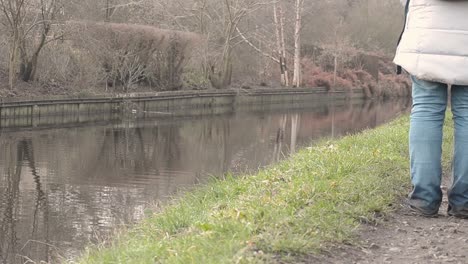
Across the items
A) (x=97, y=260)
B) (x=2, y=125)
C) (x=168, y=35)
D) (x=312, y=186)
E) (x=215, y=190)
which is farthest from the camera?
(x=168, y=35)

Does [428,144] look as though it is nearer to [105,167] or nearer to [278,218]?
[278,218]

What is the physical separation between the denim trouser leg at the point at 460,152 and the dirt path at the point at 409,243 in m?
0.12

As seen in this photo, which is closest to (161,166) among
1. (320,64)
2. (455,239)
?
(455,239)

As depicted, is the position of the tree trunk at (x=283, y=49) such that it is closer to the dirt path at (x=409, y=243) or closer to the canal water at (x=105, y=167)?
the canal water at (x=105, y=167)

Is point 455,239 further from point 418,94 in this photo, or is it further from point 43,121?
point 43,121

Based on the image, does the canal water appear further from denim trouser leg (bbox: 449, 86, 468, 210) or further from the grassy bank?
denim trouser leg (bbox: 449, 86, 468, 210)

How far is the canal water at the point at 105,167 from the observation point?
25.8 feet

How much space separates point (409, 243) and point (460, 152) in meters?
0.81

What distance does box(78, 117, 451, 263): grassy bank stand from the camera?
3200 mm

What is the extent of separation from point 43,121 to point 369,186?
60.8 feet

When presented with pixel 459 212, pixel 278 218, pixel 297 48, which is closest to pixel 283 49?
pixel 297 48

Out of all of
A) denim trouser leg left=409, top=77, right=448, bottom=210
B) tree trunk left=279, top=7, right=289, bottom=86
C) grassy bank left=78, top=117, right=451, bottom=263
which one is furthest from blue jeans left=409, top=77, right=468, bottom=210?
tree trunk left=279, top=7, right=289, bottom=86

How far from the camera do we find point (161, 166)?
13359mm

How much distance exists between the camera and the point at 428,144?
4105 millimetres
